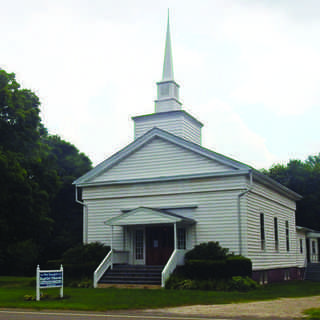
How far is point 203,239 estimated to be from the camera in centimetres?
2627

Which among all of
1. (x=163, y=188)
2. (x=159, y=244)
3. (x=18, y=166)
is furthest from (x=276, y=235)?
(x=18, y=166)

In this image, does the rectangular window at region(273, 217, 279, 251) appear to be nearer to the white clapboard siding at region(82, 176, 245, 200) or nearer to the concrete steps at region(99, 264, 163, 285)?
the white clapboard siding at region(82, 176, 245, 200)

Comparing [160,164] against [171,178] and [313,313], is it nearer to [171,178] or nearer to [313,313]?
[171,178]

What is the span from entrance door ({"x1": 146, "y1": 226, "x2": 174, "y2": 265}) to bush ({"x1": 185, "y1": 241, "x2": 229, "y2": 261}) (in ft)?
6.66

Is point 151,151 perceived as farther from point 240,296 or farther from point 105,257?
point 240,296

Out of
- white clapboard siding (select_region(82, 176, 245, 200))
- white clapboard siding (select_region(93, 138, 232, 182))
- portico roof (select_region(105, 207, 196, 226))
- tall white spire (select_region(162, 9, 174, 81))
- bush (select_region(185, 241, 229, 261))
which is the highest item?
tall white spire (select_region(162, 9, 174, 81))

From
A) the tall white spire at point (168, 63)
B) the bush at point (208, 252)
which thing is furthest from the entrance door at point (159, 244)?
the tall white spire at point (168, 63)

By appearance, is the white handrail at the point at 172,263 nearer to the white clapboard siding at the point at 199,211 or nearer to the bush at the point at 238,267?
the white clapboard siding at the point at 199,211

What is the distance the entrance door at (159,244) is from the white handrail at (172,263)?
170 cm

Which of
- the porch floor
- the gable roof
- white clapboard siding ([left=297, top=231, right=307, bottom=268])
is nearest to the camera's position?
the porch floor

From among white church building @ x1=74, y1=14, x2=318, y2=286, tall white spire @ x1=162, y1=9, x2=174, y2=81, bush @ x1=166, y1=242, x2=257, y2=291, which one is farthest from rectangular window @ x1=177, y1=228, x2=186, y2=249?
tall white spire @ x1=162, y1=9, x2=174, y2=81

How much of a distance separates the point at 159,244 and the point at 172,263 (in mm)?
3225

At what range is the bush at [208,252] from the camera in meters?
24.5

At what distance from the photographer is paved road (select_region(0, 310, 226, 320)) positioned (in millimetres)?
12883
